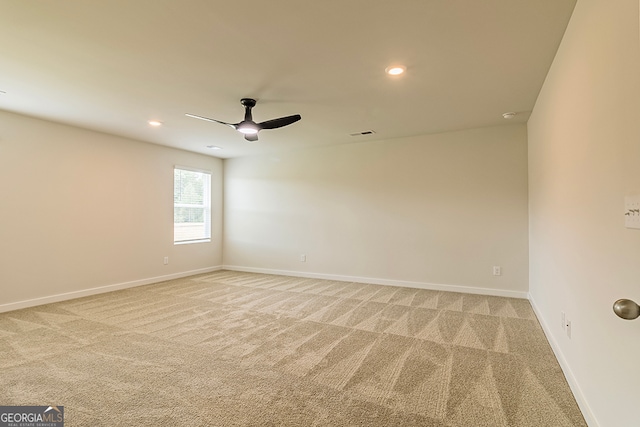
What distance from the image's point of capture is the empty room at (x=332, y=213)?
1804 millimetres

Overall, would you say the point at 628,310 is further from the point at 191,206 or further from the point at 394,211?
the point at 191,206

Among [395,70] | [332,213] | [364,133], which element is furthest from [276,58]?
[332,213]

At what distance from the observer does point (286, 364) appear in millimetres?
2453

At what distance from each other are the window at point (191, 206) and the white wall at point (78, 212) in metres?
0.17

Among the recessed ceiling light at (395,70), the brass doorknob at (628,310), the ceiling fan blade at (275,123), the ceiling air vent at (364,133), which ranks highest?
the ceiling air vent at (364,133)

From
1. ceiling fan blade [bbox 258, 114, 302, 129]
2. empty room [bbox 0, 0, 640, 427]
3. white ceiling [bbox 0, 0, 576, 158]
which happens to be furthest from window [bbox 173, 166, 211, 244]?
ceiling fan blade [bbox 258, 114, 302, 129]

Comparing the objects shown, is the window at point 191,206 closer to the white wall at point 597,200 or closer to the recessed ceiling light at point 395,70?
the recessed ceiling light at point 395,70

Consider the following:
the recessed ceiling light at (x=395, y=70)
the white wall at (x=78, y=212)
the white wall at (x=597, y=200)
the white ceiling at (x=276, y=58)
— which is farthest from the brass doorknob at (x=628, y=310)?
the white wall at (x=78, y=212)

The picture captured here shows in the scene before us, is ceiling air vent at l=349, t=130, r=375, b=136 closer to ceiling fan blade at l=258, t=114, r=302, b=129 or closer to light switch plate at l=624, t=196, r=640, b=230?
ceiling fan blade at l=258, t=114, r=302, b=129

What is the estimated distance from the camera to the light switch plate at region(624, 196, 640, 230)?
118cm

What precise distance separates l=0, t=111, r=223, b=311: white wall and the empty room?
28 mm

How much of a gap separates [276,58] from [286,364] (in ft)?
8.16

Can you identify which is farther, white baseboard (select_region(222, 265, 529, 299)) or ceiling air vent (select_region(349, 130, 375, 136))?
ceiling air vent (select_region(349, 130, 375, 136))

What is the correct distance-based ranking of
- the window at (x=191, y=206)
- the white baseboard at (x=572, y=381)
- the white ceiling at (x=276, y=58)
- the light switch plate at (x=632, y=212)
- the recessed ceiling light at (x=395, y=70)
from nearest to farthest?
the light switch plate at (x=632, y=212)
the white baseboard at (x=572, y=381)
the white ceiling at (x=276, y=58)
the recessed ceiling light at (x=395, y=70)
the window at (x=191, y=206)
